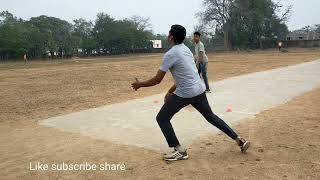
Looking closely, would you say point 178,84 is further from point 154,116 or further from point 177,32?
point 154,116

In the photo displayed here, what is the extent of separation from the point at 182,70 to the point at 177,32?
473 millimetres

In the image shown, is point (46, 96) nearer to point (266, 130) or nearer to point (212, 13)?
point (266, 130)

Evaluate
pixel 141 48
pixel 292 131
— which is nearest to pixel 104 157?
pixel 292 131

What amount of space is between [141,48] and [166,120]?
73.1m

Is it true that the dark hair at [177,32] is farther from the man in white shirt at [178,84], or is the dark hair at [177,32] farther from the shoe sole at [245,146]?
the shoe sole at [245,146]

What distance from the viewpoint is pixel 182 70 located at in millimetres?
4777

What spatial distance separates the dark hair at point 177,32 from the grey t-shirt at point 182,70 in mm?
82

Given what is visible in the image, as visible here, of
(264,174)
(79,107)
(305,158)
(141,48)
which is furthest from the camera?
(141,48)

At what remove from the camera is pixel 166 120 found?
16.1 feet

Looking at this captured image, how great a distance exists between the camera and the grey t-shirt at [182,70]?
471 cm

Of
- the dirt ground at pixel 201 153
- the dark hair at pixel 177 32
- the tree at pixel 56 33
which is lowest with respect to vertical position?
the dirt ground at pixel 201 153

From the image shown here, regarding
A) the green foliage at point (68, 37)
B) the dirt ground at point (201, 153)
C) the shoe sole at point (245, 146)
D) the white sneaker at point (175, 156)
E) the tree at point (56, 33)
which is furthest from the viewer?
the tree at point (56, 33)

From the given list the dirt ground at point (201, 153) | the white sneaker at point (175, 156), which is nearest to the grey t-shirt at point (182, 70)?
the white sneaker at point (175, 156)

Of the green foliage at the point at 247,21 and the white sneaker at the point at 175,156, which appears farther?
the green foliage at the point at 247,21
